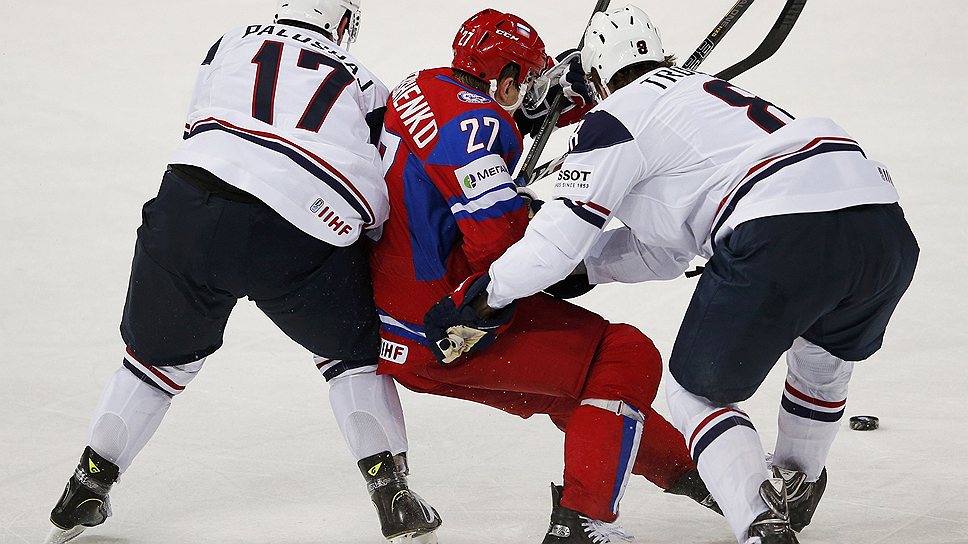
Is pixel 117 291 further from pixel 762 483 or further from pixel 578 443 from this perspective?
pixel 762 483

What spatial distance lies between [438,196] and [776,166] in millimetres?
766

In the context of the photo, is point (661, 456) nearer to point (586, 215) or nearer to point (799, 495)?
point (799, 495)

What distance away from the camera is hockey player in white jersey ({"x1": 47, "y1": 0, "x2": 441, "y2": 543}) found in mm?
2432

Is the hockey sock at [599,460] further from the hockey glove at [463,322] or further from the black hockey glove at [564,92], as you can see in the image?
the black hockey glove at [564,92]

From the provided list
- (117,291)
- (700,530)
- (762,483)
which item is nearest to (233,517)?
(700,530)

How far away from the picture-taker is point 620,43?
250 centimetres

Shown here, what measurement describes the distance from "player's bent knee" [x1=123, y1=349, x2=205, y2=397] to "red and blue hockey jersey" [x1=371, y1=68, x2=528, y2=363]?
0.51 meters

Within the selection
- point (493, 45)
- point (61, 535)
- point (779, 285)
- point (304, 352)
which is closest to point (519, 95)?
point (493, 45)

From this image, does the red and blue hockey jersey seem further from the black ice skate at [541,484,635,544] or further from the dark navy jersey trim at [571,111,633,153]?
the black ice skate at [541,484,635,544]

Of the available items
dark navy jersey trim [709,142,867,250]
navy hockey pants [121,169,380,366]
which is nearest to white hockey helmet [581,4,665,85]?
dark navy jersey trim [709,142,867,250]

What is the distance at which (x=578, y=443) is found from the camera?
2.39m

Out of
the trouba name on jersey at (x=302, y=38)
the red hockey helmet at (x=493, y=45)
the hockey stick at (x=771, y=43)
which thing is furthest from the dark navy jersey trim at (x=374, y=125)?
the hockey stick at (x=771, y=43)

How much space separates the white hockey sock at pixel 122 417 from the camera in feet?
8.76

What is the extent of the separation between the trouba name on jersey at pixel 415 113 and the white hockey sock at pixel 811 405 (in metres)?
0.99
